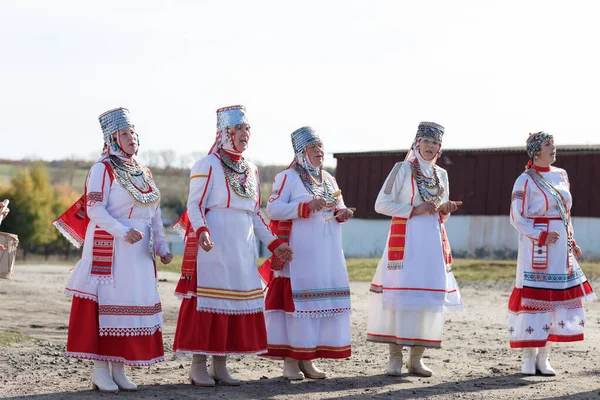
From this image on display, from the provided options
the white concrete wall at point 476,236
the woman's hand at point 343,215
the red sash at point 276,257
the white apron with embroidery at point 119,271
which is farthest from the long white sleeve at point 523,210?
the white concrete wall at point 476,236

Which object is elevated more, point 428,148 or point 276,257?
point 428,148

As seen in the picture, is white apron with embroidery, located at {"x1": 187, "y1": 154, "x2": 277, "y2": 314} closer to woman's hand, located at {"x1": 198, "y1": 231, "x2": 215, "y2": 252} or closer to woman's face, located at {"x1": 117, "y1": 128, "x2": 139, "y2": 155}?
woman's hand, located at {"x1": 198, "y1": 231, "x2": 215, "y2": 252}

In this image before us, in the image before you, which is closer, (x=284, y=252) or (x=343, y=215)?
(x=284, y=252)

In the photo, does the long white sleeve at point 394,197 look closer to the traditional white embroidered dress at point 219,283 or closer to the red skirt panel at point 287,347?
the red skirt panel at point 287,347

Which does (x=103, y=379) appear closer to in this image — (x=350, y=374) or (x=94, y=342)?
(x=94, y=342)

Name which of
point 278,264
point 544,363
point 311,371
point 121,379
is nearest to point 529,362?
point 544,363

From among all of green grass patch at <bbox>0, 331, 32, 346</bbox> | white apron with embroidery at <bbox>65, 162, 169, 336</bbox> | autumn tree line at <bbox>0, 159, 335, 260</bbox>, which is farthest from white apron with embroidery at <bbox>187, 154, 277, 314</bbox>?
autumn tree line at <bbox>0, 159, 335, 260</bbox>

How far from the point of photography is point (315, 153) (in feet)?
25.9

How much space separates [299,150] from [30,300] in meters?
7.48

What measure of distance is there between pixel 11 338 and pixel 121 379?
2.86 m

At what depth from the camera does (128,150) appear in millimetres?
6953

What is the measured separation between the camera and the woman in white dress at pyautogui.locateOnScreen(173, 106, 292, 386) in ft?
23.4

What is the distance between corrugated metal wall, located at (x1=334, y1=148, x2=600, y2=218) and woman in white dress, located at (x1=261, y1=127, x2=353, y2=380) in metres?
27.0

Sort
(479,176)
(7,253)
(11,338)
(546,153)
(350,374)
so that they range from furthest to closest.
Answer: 1. (479,176)
2. (11,338)
3. (546,153)
4. (350,374)
5. (7,253)
